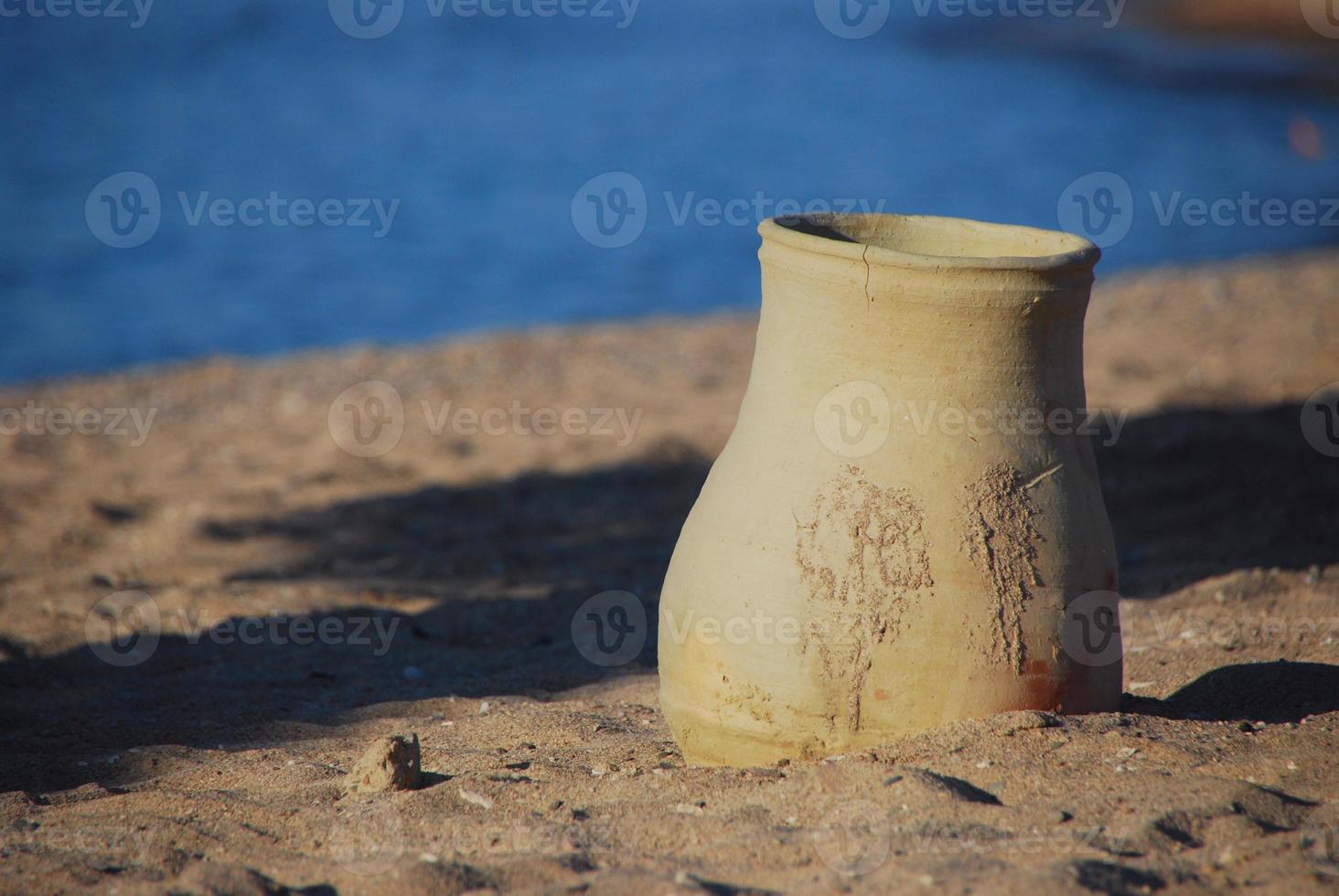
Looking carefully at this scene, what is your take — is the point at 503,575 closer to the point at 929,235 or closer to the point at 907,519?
the point at 929,235

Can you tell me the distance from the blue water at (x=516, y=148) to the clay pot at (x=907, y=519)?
11730 mm

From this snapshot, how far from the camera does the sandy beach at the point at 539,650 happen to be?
2.72 meters

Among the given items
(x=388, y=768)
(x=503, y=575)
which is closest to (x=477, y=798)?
(x=388, y=768)

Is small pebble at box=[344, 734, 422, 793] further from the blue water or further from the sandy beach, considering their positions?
the blue water

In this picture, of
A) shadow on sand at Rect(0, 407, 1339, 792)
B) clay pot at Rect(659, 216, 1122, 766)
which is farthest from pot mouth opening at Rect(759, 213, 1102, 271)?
shadow on sand at Rect(0, 407, 1339, 792)

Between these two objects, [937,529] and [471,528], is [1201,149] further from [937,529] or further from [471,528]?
[937,529]

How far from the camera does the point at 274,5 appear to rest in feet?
128

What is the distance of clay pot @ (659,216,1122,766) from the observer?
2980 mm

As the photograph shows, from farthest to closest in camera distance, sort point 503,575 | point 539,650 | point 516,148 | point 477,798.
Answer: point 516,148
point 503,575
point 539,650
point 477,798

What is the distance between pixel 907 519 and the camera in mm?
2998

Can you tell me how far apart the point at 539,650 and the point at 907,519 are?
8.40 feet

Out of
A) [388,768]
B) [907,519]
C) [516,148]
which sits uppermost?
[516,148]

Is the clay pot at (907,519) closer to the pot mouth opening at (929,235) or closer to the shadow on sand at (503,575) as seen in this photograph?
the pot mouth opening at (929,235)

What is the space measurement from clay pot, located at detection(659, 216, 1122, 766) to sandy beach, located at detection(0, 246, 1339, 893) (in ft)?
0.45
